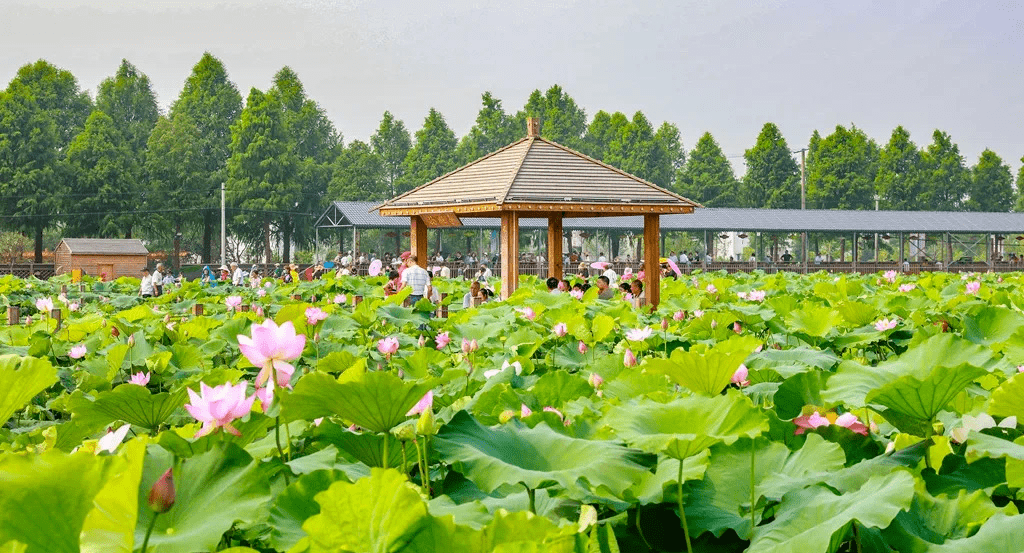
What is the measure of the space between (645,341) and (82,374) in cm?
235

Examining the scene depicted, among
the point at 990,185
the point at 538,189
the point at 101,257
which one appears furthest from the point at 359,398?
the point at 990,185

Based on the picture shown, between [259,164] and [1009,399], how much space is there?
135ft

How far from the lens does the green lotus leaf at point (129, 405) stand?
186cm

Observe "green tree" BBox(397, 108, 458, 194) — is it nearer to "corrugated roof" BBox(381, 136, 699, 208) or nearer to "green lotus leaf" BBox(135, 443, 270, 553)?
"corrugated roof" BBox(381, 136, 699, 208)

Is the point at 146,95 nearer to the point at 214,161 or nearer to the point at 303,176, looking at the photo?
the point at 214,161

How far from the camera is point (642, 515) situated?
4.15 feet

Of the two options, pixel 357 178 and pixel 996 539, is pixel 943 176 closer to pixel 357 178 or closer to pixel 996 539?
pixel 357 178

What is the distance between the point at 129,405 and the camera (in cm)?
192

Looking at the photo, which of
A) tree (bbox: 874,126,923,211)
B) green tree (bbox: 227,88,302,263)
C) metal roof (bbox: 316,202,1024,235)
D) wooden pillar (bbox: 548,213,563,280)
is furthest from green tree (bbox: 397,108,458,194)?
wooden pillar (bbox: 548,213,563,280)

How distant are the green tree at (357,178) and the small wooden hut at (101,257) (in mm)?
13826

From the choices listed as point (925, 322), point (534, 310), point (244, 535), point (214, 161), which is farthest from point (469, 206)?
point (214, 161)

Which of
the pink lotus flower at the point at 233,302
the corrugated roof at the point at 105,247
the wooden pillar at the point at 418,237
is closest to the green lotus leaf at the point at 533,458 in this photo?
the pink lotus flower at the point at 233,302

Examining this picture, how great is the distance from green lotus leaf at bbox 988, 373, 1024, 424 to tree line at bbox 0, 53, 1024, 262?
109ft

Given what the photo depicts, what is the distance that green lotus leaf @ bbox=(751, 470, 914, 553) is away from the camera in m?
0.97
